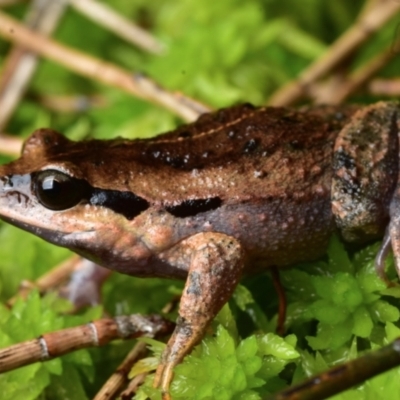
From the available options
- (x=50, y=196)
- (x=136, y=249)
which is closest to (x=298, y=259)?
(x=136, y=249)

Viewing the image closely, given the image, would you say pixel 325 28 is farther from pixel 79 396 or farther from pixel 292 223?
pixel 79 396

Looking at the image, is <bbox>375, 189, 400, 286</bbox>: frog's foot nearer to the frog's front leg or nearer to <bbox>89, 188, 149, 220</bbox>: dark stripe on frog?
the frog's front leg

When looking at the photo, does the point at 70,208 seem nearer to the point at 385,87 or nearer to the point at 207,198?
the point at 207,198

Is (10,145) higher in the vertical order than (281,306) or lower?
higher

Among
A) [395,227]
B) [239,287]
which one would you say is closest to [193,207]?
[239,287]

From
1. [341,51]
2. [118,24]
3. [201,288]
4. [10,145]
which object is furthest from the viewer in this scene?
[118,24]

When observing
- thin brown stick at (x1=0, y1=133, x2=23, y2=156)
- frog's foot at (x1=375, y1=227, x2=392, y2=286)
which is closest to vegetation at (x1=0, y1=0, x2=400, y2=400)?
frog's foot at (x1=375, y1=227, x2=392, y2=286)
